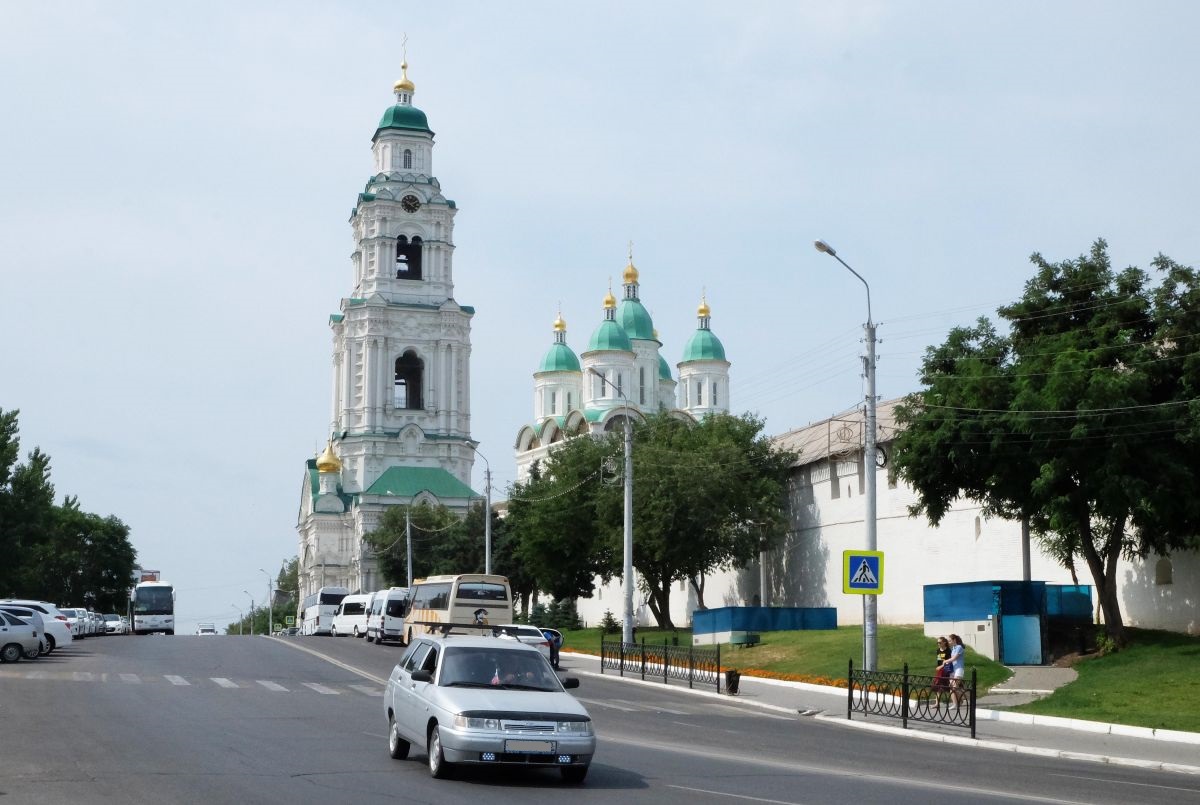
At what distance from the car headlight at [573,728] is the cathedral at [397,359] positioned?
96389 millimetres

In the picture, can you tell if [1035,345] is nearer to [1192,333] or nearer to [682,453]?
[1192,333]

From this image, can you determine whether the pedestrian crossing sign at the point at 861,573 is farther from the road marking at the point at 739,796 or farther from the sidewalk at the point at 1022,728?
the road marking at the point at 739,796

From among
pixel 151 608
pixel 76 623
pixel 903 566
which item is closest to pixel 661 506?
pixel 903 566

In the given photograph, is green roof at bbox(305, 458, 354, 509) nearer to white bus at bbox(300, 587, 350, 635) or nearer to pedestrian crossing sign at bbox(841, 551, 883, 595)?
white bus at bbox(300, 587, 350, 635)

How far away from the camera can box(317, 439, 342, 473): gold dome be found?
117625 mm

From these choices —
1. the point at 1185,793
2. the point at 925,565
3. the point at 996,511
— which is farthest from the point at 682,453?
the point at 1185,793

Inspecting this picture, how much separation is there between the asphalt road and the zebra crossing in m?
0.23

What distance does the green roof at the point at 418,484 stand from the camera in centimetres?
11131

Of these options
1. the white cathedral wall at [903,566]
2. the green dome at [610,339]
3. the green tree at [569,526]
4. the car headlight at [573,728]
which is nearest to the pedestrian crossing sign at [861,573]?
the white cathedral wall at [903,566]

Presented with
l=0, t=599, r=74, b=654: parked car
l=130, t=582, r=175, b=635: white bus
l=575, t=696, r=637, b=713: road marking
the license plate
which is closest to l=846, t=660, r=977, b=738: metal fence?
l=575, t=696, r=637, b=713: road marking

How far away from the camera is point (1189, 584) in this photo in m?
35.0

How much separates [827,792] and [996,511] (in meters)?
22.9

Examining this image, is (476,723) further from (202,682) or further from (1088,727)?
(202,682)

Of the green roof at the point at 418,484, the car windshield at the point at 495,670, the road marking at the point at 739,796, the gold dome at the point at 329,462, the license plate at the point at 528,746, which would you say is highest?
the gold dome at the point at 329,462
